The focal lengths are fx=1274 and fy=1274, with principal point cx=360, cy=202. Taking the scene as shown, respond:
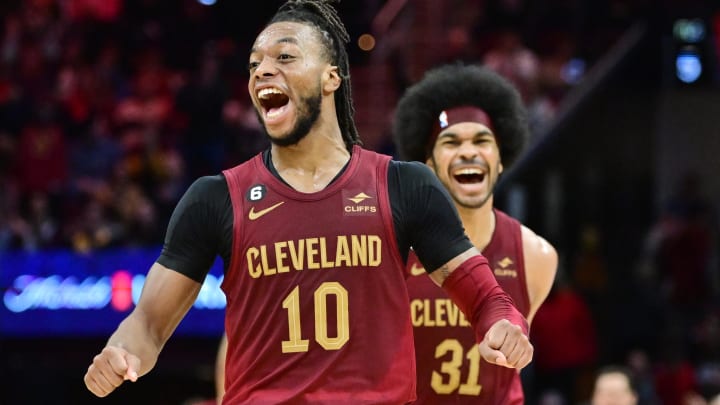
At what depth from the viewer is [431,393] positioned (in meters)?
5.21

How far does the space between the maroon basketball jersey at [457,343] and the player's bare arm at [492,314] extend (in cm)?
119

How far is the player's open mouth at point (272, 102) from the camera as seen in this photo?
4066mm

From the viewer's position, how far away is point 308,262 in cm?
390

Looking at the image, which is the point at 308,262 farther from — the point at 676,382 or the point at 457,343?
the point at 676,382

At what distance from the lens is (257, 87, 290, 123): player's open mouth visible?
13.3ft

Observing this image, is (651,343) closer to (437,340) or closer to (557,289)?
(557,289)

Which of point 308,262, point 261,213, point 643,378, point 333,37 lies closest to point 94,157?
point 643,378

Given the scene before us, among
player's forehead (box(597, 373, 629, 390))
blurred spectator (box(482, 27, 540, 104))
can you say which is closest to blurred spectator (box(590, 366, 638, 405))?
player's forehead (box(597, 373, 629, 390))

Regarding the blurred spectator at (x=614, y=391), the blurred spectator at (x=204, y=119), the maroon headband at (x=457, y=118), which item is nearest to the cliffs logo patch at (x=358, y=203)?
the maroon headband at (x=457, y=118)

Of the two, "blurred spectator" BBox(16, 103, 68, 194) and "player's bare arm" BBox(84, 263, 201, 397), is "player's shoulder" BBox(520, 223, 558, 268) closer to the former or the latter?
"player's bare arm" BBox(84, 263, 201, 397)

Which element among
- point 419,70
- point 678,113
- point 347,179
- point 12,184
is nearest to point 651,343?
point 419,70

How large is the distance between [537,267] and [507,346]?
1.72 meters

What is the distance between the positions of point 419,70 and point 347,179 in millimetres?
9958

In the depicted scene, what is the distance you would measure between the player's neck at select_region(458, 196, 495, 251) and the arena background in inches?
220
